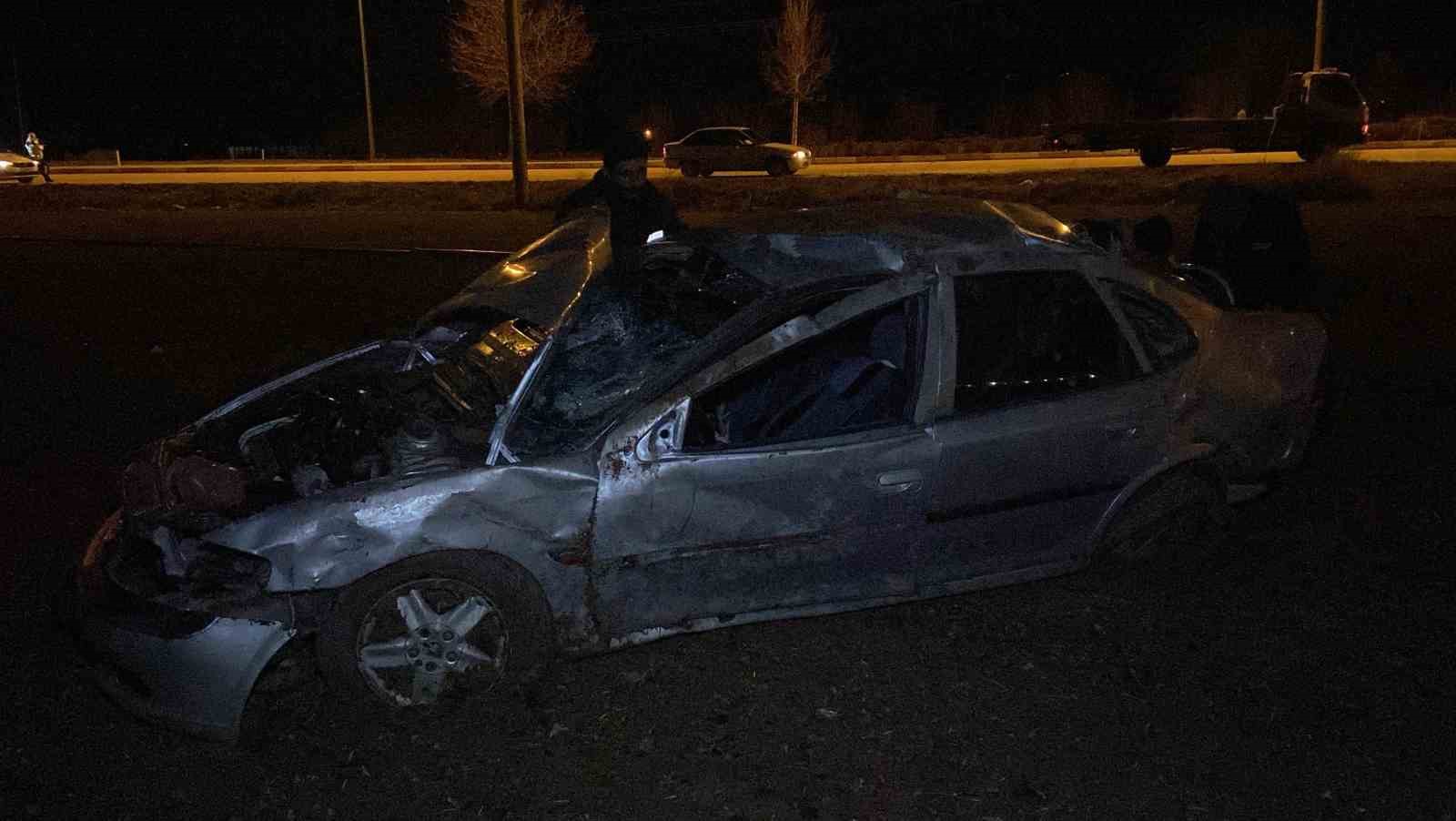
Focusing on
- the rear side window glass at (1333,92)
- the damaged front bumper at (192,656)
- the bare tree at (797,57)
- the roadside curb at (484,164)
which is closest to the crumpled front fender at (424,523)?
the damaged front bumper at (192,656)

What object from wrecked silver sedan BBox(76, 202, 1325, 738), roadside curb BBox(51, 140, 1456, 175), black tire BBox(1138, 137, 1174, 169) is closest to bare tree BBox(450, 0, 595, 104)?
roadside curb BBox(51, 140, 1456, 175)

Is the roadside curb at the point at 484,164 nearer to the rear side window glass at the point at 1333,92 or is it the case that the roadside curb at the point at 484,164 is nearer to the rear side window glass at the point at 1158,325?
the rear side window glass at the point at 1333,92

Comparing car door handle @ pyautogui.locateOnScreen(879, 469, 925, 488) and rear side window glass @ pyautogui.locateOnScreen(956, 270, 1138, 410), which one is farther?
→ rear side window glass @ pyautogui.locateOnScreen(956, 270, 1138, 410)

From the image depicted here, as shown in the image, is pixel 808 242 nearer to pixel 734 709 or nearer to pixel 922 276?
pixel 922 276

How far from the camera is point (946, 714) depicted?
4.15 m

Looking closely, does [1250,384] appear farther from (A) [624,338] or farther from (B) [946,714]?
(A) [624,338]

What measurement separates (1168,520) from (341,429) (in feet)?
10.2

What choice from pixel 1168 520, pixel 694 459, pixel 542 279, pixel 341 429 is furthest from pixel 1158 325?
pixel 341 429

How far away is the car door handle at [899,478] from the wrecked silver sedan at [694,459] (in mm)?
10

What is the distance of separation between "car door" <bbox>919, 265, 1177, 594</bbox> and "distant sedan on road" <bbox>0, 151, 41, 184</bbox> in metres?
36.4

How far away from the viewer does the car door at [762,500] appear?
13.3 ft

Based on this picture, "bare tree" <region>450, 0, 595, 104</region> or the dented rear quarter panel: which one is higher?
"bare tree" <region>450, 0, 595, 104</region>

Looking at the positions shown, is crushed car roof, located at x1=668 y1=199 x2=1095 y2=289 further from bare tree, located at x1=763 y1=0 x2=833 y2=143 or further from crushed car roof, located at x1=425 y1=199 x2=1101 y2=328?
bare tree, located at x1=763 y1=0 x2=833 y2=143

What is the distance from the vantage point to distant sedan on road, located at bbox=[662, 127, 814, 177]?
31.8 m
